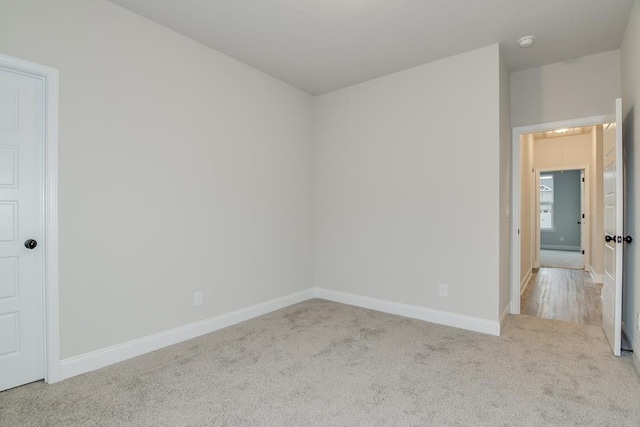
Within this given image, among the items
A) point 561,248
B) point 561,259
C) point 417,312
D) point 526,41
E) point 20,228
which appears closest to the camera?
point 20,228

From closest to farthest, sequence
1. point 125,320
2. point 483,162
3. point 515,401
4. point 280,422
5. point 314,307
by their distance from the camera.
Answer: point 280,422 < point 515,401 < point 125,320 < point 483,162 < point 314,307

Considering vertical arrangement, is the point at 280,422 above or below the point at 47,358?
below

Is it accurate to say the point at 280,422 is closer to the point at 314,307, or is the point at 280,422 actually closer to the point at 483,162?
the point at 314,307

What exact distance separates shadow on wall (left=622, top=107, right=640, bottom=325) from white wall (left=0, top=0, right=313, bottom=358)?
3257 millimetres

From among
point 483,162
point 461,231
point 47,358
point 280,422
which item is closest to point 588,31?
point 483,162

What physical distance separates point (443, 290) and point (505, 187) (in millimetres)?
1252

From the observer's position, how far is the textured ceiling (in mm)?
2482

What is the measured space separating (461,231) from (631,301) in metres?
1.39

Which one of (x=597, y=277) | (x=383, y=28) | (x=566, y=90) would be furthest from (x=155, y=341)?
(x=597, y=277)

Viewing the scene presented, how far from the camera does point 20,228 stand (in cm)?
215

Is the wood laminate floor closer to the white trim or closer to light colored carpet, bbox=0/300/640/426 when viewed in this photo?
light colored carpet, bbox=0/300/640/426

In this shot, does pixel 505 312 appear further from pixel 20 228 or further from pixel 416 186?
pixel 20 228

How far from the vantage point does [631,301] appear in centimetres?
267

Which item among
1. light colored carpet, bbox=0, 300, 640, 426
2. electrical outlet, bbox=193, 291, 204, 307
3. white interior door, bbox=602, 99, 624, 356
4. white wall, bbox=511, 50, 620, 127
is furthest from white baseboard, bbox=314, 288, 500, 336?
white wall, bbox=511, 50, 620, 127
